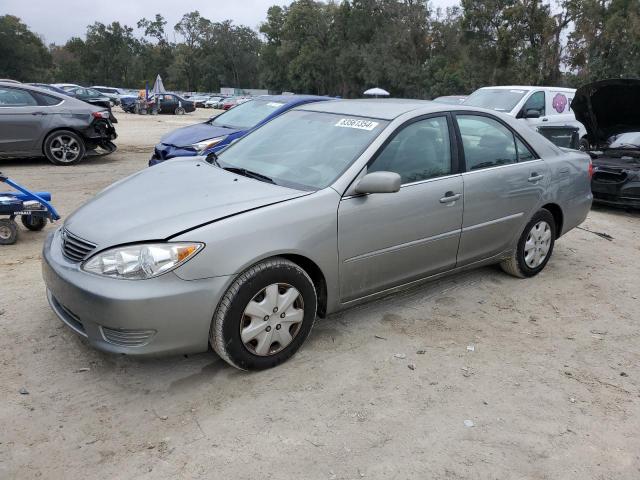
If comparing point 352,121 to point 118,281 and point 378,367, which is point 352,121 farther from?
point 118,281

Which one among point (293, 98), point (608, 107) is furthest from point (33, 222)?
point (608, 107)

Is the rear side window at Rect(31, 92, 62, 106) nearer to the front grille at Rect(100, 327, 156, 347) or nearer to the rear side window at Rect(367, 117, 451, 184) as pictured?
the rear side window at Rect(367, 117, 451, 184)

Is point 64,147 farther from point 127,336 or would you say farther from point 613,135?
point 613,135

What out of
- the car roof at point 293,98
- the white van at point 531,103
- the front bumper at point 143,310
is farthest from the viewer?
the white van at point 531,103

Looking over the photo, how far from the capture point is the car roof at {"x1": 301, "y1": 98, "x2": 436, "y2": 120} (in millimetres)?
4034

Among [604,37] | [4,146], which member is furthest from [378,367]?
[604,37]

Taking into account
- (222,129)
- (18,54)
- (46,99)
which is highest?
(18,54)

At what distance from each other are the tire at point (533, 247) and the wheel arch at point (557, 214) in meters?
0.07

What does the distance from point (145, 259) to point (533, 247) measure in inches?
138

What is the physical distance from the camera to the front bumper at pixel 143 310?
2838 mm

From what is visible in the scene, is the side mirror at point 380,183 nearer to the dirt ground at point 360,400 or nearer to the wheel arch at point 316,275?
the wheel arch at point 316,275

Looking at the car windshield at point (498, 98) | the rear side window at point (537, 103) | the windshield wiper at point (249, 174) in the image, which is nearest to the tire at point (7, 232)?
the windshield wiper at point (249, 174)

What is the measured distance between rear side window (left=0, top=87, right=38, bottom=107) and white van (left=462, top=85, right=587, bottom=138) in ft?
26.7

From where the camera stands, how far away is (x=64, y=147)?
10.2 metres
